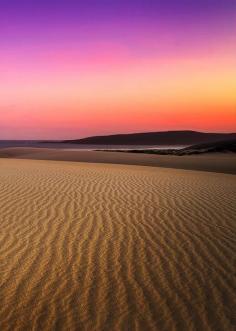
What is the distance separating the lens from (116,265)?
15.0ft

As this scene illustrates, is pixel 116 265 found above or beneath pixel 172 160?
beneath

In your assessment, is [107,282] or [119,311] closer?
[119,311]

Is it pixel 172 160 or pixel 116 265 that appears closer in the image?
pixel 116 265

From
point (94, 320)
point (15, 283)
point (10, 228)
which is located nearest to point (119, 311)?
point (94, 320)

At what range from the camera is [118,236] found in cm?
577

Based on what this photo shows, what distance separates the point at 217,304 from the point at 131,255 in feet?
5.03

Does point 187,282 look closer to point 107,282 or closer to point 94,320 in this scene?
point 107,282

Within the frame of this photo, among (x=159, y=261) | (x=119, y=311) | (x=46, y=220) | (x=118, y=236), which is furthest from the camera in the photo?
(x=46, y=220)

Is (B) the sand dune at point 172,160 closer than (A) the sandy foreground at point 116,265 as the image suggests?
No

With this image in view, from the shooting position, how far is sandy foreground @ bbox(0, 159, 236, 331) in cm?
342

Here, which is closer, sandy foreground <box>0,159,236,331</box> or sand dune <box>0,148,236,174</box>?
sandy foreground <box>0,159,236,331</box>

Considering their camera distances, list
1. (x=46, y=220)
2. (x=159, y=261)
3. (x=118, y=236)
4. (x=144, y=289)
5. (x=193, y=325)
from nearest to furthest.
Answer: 1. (x=193, y=325)
2. (x=144, y=289)
3. (x=159, y=261)
4. (x=118, y=236)
5. (x=46, y=220)

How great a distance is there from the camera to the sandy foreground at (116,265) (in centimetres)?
342

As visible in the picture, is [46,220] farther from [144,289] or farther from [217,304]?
[217,304]
